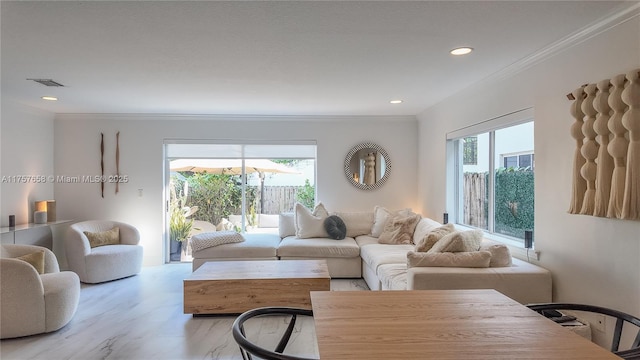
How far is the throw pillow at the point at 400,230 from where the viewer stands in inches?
196

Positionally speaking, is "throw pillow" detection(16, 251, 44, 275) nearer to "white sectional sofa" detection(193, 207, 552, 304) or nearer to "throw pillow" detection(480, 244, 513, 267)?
"white sectional sofa" detection(193, 207, 552, 304)

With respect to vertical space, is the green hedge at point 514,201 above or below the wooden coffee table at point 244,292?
above

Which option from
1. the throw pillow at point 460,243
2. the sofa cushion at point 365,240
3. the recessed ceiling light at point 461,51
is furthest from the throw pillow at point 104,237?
the recessed ceiling light at point 461,51

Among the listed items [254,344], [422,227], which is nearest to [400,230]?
[422,227]

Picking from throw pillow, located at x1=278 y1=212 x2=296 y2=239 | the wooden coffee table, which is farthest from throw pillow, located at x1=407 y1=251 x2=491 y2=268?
throw pillow, located at x1=278 y1=212 x2=296 y2=239

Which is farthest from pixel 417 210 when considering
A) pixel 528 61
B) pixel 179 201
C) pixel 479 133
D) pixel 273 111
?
pixel 179 201

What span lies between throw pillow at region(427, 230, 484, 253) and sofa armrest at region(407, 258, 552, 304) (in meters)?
0.25

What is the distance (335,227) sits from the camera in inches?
214

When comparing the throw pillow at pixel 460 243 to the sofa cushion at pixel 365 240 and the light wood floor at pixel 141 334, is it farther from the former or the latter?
the sofa cushion at pixel 365 240

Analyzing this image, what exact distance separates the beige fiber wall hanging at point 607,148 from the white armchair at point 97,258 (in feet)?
16.5

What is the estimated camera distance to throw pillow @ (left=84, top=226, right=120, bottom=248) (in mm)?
5133

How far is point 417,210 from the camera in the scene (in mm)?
6148

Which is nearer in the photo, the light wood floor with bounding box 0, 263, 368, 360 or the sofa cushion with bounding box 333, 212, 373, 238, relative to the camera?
the light wood floor with bounding box 0, 263, 368, 360

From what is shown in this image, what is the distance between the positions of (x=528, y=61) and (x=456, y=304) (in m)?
2.50
